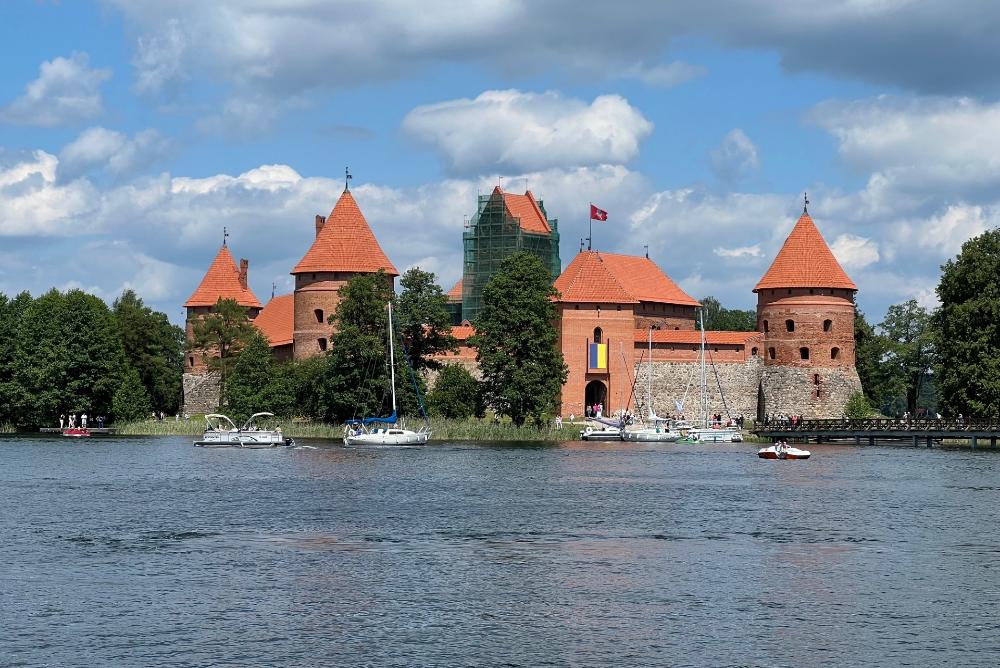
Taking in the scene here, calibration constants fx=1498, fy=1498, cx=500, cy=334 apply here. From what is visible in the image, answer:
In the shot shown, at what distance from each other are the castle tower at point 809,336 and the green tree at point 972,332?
13585 mm

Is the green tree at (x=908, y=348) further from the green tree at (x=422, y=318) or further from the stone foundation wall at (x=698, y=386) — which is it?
the green tree at (x=422, y=318)

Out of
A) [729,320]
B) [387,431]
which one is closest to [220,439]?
[387,431]

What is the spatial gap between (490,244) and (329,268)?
39.8 ft

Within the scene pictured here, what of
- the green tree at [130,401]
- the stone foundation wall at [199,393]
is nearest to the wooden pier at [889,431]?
the green tree at [130,401]

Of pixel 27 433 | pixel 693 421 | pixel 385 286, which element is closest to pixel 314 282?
pixel 385 286

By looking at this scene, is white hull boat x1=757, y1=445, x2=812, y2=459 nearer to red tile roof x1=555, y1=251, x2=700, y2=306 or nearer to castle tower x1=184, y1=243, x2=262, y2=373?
red tile roof x1=555, y1=251, x2=700, y2=306

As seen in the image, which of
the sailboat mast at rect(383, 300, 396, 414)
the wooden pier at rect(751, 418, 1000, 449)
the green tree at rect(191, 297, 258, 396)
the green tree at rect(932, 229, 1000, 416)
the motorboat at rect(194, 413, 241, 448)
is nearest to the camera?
the green tree at rect(932, 229, 1000, 416)

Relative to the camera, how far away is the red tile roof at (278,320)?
80250 mm

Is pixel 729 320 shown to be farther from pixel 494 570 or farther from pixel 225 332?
pixel 494 570

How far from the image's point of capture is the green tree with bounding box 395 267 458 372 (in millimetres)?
64188

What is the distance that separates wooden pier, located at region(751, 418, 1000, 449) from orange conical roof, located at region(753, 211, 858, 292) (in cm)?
824

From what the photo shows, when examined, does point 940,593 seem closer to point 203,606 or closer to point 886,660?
point 886,660

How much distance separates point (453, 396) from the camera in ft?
213

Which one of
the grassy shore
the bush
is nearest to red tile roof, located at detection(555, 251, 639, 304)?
the grassy shore
